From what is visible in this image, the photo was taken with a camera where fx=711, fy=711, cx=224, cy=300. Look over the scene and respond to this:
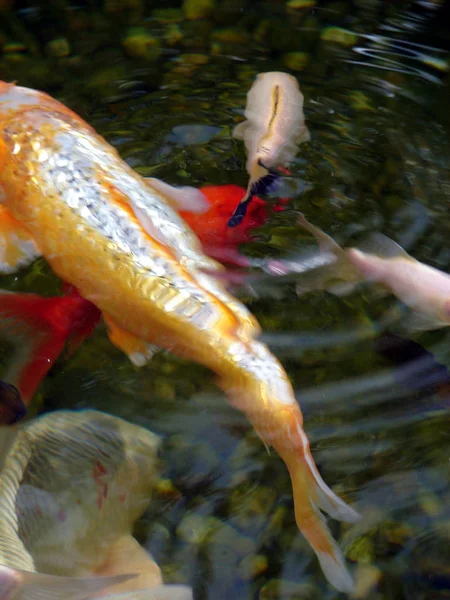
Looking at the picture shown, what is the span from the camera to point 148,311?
8.14 ft

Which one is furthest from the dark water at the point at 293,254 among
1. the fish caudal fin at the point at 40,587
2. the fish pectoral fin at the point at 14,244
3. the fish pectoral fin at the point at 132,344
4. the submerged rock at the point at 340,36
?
the fish caudal fin at the point at 40,587

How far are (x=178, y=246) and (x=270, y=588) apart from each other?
50.6 inches

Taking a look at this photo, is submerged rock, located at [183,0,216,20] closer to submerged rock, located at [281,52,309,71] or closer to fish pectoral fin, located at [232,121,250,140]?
submerged rock, located at [281,52,309,71]

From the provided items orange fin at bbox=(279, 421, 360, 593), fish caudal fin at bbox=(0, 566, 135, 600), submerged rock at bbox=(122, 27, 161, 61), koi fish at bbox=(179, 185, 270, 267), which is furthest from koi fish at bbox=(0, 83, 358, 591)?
submerged rock at bbox=(122, 27, 161, 61)

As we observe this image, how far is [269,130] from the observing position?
354 centimetres

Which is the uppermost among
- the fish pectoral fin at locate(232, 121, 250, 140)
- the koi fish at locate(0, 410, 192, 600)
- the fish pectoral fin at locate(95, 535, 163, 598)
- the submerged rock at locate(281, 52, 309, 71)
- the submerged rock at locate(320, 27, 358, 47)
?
the submerged rock at locate(320, 27, 358, 47)

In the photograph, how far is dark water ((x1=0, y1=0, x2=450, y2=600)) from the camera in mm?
2438

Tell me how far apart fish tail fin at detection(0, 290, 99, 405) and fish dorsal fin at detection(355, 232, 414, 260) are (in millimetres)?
1279

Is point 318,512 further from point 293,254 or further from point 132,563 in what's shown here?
point 293,254

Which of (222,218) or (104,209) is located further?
(222,218)

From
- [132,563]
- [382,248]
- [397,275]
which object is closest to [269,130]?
[382,248]

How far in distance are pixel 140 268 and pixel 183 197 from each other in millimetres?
835

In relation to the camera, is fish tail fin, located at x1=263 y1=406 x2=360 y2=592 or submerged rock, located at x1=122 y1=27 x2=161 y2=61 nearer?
fish tail fin, located at x1=263 y1=406 x2=360 y2=592

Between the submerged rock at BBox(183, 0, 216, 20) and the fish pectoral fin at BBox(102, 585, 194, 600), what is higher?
the submerged rock at BBox(183, 0, 216, 20)
